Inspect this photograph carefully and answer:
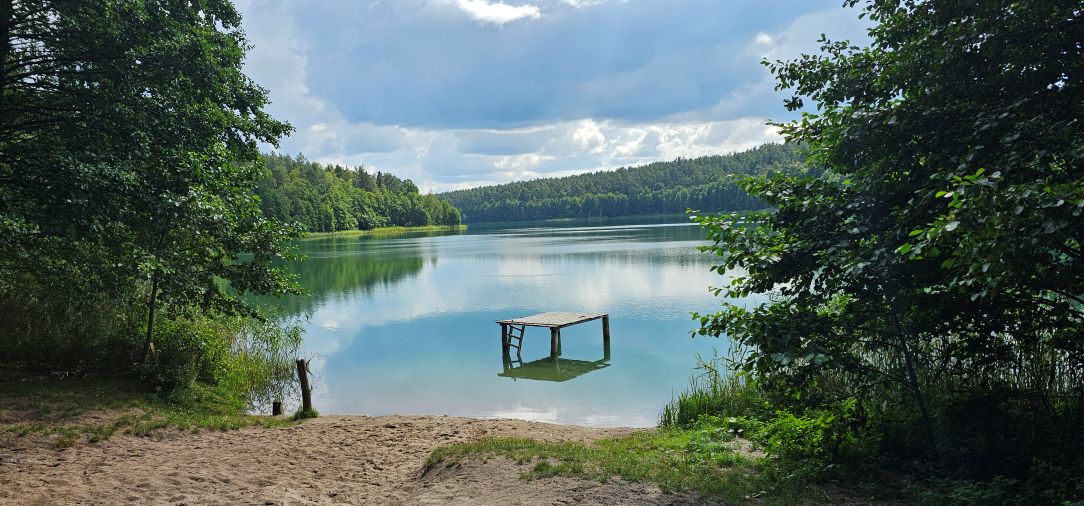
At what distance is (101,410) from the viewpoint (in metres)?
9.99

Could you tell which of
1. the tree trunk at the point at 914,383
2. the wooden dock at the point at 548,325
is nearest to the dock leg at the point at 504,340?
the wooden dock at the point at 548,325

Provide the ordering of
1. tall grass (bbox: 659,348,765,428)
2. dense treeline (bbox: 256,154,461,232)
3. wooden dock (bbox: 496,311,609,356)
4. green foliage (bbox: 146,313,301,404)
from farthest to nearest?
dense treeline (bbox: 256,154,461,232), wooden dock (bbox: 496,311,609,356), green foliage (bbox: 146,313,301,404), tall grass (bbox: 659,348,765,428)

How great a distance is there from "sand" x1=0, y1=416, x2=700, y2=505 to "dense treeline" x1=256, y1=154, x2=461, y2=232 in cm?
8696

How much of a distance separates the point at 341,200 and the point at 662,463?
125422 millimetres

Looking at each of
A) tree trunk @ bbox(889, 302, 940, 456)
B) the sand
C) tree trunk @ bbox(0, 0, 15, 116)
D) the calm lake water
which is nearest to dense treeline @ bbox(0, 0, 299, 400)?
tree trunk @ bbox(0, 0, 15, 116)

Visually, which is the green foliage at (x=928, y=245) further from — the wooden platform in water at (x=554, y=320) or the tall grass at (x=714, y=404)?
the wooden platform in water at (x=554, y=320)

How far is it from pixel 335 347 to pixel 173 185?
38.5 ft

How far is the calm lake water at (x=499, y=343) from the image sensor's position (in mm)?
14852

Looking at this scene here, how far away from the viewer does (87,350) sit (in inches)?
472

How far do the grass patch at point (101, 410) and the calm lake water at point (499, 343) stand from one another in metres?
3.27

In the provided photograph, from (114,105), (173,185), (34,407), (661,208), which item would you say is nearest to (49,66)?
(114,105)

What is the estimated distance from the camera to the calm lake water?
48.7 feet

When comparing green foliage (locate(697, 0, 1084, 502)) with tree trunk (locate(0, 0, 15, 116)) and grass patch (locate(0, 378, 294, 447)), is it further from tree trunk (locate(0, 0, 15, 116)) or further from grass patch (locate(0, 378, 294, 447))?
tree trunk (locate(0, 0, 15, 116))

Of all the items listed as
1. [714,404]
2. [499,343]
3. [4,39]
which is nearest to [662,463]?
[714,404]
